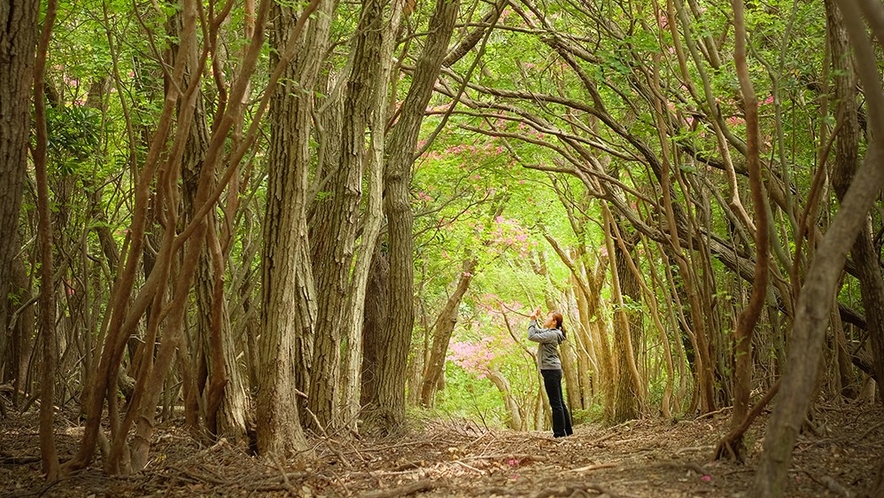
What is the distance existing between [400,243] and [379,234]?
40cm

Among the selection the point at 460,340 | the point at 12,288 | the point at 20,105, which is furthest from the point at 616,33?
the point at 460,340

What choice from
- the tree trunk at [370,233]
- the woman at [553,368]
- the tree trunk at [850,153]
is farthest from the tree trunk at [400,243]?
the tree trunk at [850,153]

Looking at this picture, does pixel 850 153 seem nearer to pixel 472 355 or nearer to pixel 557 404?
pixel 557 404

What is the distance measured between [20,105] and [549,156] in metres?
9.16

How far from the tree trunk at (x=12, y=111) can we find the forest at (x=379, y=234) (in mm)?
11

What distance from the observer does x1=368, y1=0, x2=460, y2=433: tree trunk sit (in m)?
7.66

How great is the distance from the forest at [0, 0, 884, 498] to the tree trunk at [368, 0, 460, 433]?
0.9 inches

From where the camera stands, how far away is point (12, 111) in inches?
145

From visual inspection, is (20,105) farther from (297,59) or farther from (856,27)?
(856,27)

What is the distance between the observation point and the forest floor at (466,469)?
3.88 metres

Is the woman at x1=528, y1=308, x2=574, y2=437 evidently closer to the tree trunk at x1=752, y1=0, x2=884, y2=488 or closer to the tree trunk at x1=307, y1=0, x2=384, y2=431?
the tree trunk at x1=307, y1=0, x2=384, y2=431

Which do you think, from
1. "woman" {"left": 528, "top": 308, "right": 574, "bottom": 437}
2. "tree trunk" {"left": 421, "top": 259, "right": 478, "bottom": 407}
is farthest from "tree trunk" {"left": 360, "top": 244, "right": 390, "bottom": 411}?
"tree trunk" {"left": 421, "top": 259, "right": 478, "bottom": 407}

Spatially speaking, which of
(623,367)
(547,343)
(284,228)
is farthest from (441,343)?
(284,228)

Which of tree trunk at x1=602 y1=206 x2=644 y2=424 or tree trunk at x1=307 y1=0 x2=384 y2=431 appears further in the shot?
tree trunk at x1=602 y1=206 x2=644 y2=424
